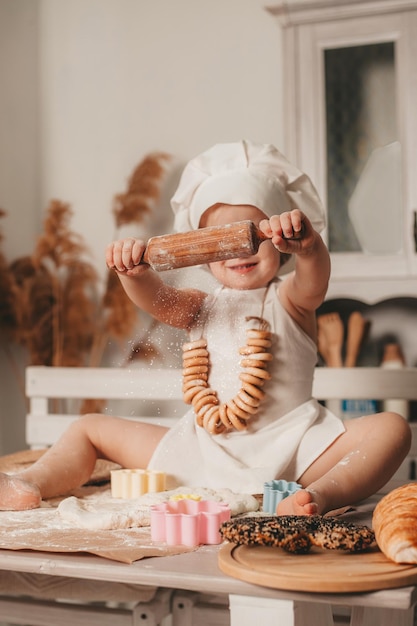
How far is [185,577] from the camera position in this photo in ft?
2.44

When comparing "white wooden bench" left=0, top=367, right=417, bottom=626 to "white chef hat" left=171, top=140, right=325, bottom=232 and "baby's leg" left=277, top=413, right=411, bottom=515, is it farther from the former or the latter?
"white chef hat" left=171, top=140, right=325, bottom=232

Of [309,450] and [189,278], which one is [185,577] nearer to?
[309,450]

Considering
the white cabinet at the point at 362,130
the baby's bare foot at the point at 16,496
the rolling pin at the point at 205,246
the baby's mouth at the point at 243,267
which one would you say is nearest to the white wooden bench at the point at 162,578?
the baby's bare foot at the point at 16,496

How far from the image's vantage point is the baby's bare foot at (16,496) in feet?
3.42

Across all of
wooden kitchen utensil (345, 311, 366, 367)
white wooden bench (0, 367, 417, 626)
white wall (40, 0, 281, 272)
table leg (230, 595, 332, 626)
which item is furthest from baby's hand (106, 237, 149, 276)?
white wall (40, 0, 281, 272)

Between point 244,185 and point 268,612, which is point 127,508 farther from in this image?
point 244,185

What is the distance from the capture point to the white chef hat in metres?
1.20

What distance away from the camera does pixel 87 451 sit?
1.23 m

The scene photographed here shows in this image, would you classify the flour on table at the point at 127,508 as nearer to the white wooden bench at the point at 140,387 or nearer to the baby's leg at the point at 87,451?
the baby's leg at the point at 87,451

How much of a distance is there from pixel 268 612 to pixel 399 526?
14cm

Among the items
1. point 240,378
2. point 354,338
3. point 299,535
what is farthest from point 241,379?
point 354,338

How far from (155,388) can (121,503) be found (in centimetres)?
60

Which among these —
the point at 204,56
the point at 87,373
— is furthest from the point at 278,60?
the point at 87,373

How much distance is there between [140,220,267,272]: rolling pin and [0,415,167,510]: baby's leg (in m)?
0.30
